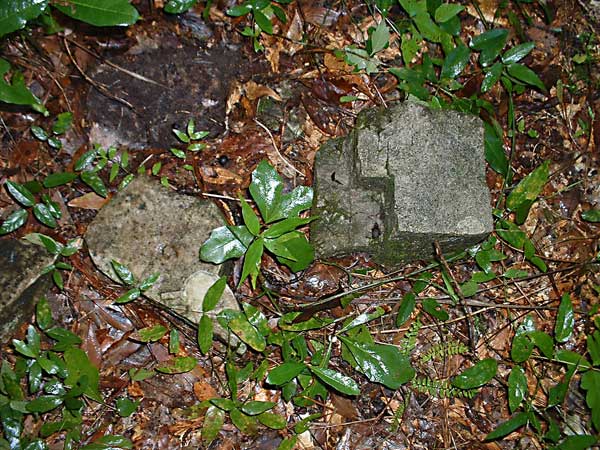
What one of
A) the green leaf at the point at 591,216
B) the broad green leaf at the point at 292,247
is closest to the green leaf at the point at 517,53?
the green leaf at the point at 591,216

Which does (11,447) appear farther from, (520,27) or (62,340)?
(520,27)

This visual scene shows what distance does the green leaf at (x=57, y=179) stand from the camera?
277 cm

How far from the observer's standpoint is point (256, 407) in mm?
2566

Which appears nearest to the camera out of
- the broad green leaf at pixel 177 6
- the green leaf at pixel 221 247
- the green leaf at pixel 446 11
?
the green leaf at pixel 221 247

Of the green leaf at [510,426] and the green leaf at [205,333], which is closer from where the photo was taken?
the green leaf at [205,333]

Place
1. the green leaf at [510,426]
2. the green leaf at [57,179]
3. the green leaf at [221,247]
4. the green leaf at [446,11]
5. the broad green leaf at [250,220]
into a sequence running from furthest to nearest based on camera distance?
the green leaf at [446,11] < the green leaf at [57,179] < the green leaf at [510,426] < the green leaf at [221,247] < the broad green leaf at [250,220]

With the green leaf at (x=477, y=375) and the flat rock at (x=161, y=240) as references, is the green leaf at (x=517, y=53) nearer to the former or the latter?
the green leaf at (x=477, y=375)

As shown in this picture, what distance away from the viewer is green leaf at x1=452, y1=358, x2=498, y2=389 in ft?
8.78

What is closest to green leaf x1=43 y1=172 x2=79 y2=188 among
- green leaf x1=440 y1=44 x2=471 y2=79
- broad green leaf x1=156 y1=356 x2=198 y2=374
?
broad green leaf x1=156 y1=356 x2=198 y2=374

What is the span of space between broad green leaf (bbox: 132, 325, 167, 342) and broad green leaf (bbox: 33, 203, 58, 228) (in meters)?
0.73

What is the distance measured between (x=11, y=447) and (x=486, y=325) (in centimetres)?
247

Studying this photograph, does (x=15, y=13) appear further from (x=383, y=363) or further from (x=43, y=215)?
(x=383, y=363)

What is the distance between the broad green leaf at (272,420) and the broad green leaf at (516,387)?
1140 millimetres

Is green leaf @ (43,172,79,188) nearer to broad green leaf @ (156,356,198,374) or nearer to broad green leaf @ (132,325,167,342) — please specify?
broad green leaf @ (132,325,167,342)
